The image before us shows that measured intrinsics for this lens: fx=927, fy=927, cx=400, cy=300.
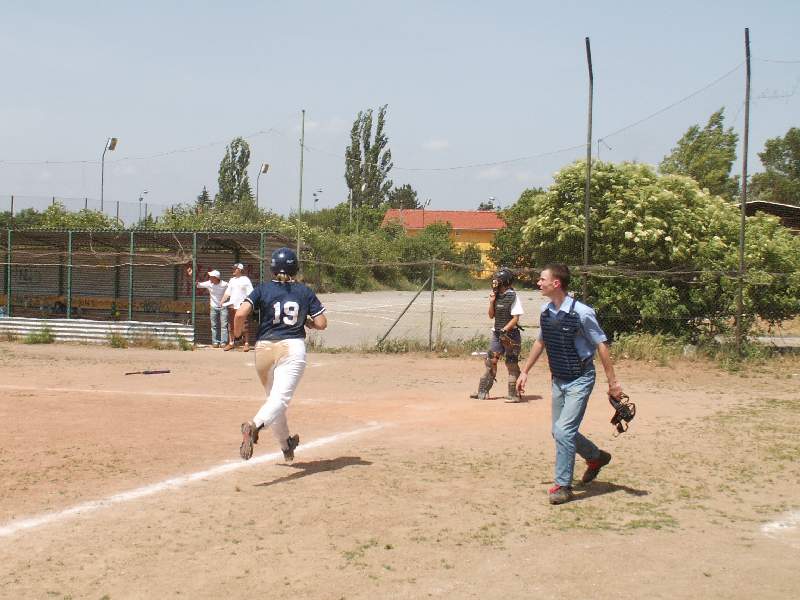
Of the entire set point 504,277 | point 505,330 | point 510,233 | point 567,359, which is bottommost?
point 505,330

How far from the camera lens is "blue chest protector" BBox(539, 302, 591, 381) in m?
7.05

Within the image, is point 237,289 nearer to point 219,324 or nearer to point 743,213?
point 219,324

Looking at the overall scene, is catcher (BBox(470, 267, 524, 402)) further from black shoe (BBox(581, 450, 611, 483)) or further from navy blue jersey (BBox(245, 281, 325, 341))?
navy blue jersey (BBox(245, 281, 325, 341))

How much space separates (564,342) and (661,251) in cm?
1232

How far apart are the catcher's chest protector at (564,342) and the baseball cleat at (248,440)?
2411 mm

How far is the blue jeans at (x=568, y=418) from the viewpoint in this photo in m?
6.93

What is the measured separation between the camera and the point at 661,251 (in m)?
18.7

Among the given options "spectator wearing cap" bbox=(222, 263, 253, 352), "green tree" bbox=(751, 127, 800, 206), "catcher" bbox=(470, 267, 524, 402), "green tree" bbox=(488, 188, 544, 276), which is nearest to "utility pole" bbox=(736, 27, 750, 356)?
"catcher" bbox=(470, 267, 524, 402)

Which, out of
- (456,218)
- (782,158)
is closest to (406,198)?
(456,218)

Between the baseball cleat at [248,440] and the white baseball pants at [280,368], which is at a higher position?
the white baseball pants at [280,368]

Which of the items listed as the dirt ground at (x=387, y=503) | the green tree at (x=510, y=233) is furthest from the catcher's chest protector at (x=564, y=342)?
the green tree at (x=510, y=233)

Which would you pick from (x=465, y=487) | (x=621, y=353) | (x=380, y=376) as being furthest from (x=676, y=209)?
(x=465, y=487)

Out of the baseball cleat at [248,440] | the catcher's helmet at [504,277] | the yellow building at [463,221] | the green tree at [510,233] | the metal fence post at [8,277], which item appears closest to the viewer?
the baseball cleat at [248,440]

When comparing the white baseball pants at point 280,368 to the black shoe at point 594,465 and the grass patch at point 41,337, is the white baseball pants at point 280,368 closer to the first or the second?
the black shoe at point 594,465
